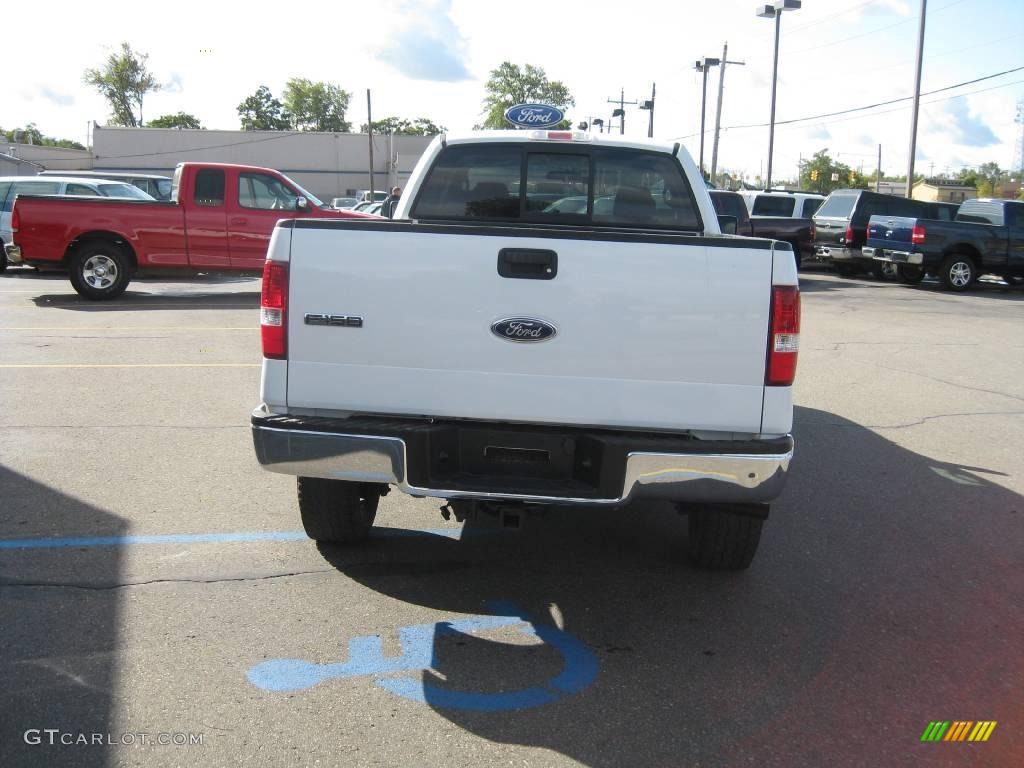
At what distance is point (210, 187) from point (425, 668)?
1305 centimetres

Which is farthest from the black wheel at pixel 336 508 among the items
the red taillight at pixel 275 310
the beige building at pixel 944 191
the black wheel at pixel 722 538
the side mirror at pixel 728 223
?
the beige building at pixel 944 191

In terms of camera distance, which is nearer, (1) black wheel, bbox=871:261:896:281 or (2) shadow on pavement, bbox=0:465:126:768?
(2) shadow on pavement, bbox=0:465:126:768

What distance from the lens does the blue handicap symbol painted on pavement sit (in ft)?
11.1

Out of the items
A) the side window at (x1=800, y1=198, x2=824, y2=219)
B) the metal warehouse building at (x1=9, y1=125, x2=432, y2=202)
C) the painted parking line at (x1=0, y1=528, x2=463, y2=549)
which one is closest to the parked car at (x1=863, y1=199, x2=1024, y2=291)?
the side window at (x1=800, y1=198, x2=824, y2=219)

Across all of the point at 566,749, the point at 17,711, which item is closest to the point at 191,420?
the point at 17,711

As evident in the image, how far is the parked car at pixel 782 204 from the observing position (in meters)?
25.4

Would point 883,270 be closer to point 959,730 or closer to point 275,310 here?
point 959,730

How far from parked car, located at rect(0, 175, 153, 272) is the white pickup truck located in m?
15.8

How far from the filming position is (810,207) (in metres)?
25.6

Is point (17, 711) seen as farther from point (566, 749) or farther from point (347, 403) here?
point (566, 749)

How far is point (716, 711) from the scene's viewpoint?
3322 millimetres

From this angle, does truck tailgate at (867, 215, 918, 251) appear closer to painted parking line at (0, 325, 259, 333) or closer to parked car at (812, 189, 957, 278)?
parked car at (812, 189, 957, 278)

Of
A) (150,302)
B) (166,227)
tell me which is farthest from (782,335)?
(150,302)

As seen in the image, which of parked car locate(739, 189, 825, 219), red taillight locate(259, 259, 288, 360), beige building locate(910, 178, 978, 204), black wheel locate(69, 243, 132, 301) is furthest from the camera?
beige building locate(910, 178, 978, 204)
